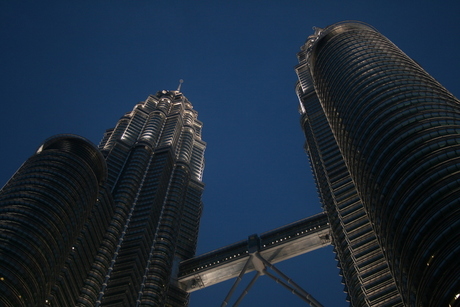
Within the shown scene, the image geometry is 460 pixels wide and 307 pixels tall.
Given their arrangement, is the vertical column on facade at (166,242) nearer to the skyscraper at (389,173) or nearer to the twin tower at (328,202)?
the twin tower at (328,202)

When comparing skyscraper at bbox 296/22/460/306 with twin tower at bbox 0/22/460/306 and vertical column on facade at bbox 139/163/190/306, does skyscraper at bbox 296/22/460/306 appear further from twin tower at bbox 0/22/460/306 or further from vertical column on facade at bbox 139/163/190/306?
vertical column on facade at bbox 139/163/190/306

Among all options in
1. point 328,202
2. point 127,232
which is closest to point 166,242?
point 127,232

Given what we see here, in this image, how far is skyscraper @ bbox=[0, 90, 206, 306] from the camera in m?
69.3

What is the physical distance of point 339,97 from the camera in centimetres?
8019

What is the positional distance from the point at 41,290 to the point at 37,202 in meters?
13.9

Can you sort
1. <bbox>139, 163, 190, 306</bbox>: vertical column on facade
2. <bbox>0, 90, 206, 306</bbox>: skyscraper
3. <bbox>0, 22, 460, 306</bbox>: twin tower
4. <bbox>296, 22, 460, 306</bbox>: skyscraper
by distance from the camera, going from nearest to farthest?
<bbox>296, 22, 460, 306</bbox>: skyscraper → <bbox>0, 22, 460, 306</bbox>: twin tower → <bbox>0, 90, 206, 306</bbox>: skyscraper → <bbox>139, 163, 190, 306</bbox>: vertical column on facade

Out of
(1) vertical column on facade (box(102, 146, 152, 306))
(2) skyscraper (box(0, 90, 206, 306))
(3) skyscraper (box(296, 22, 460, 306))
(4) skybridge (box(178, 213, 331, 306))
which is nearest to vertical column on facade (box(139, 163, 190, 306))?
(2) skyscraper (box(0, 90, 206, 306))

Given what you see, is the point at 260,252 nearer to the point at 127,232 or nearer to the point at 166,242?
the point at 166,242

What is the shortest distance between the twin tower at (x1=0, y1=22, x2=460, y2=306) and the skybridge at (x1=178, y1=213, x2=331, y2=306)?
384cm

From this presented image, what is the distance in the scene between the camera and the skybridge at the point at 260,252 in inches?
4166

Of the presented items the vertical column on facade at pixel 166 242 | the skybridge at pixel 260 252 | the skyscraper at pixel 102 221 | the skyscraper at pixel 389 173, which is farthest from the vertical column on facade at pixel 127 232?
the skyscraper at pixel 389 173

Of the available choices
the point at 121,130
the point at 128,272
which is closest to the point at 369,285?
the point at 128,272

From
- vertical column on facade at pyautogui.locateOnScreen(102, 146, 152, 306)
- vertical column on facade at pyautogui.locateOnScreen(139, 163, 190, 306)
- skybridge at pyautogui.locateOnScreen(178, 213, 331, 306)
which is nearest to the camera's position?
vertical column on facade at pyautogui.locateOnScreen(102, 146, 152, 306)

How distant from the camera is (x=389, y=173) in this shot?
57.3 meters
